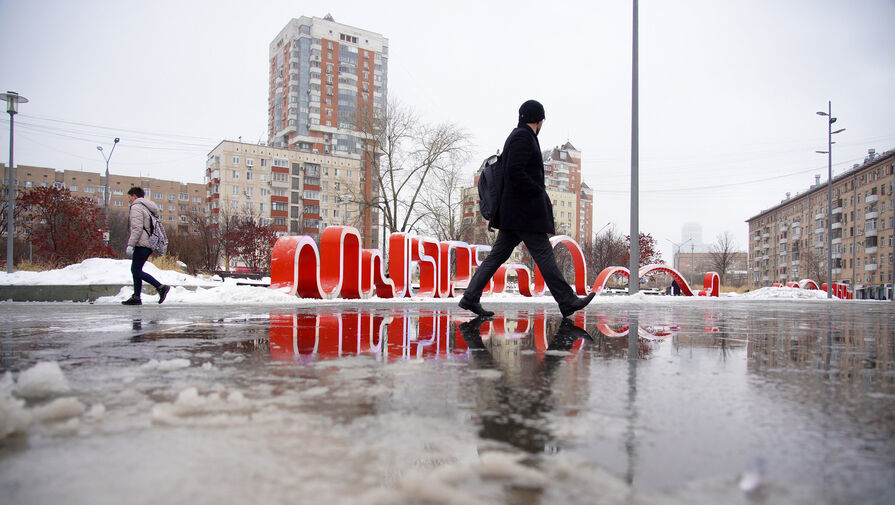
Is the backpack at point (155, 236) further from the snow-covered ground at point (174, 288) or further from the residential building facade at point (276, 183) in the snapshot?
the residential building facade at point (276, 183)

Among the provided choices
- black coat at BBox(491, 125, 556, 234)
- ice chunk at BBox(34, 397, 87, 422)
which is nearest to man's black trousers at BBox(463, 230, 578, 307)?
black coat at BBox(491, 125, 556, 234)

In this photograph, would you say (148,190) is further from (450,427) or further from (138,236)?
(450,427)

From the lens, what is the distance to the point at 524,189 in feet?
18.6

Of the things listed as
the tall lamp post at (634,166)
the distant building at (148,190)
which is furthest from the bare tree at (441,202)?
the distant building at (148,190)

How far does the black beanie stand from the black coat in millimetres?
104

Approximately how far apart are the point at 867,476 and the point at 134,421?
203cm

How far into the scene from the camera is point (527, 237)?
585 centimetres

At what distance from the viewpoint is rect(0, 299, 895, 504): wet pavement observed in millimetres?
1266

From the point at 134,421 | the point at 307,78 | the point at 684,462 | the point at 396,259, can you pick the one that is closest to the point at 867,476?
the point at 684,462

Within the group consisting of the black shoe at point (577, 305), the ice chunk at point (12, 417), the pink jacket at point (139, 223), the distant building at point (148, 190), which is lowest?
the ice chunk at point (12, 417)

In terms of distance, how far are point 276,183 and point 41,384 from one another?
87.4 metres

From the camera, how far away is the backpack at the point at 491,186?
19.4 ft

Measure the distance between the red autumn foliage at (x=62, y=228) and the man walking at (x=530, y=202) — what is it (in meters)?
21.9

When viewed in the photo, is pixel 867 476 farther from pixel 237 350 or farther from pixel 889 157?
pixel 889 157
